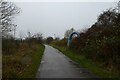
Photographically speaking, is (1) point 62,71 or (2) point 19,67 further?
(2) point 19,67

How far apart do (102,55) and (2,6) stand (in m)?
12.5

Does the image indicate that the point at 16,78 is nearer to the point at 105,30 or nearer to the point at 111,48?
the point at 111,48

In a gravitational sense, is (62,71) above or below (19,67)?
above

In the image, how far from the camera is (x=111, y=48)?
57.4 feet

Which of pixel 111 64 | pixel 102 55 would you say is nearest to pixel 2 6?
pixel 102 55

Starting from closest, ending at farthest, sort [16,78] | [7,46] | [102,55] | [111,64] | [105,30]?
[16,78] → [111,64] → [102,55] → [105,30] → [7,46]

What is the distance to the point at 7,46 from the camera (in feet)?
102

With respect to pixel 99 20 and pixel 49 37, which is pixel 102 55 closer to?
pixel 99 20

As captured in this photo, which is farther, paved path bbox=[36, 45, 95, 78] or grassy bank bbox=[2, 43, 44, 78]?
paved path bbox=[36, 45, 95, 78]

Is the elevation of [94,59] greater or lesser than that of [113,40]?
lesser

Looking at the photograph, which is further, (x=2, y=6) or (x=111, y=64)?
(x=2, y=6)

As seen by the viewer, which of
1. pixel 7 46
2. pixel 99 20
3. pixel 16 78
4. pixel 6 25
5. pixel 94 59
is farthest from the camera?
pixel 99 20

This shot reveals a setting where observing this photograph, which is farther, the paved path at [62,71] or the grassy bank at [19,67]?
the paved path at [62,71]

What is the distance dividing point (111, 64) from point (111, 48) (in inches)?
45.8
